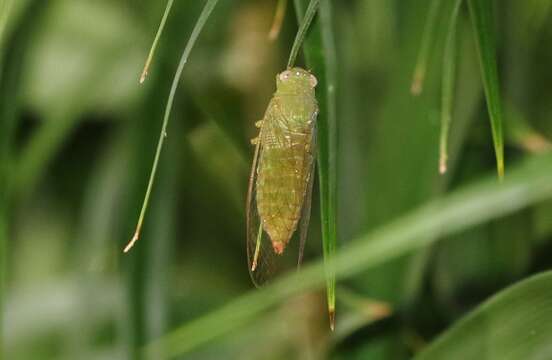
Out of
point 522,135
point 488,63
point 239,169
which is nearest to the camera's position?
point 488,63

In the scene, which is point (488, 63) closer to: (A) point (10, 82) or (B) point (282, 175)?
(B) point (282, 175)

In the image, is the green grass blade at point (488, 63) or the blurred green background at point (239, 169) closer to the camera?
the green grass blade at point (488, 63)

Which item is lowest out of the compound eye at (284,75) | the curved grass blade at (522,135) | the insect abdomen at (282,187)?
the curved grass blade at (522,135)

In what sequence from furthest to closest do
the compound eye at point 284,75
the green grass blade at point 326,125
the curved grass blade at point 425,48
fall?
1. the compound eye at point 284,75
2. the curved grass blade at point 425,48
3. the green grass blade at point 326,125

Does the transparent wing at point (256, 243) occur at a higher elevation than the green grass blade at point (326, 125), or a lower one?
lower

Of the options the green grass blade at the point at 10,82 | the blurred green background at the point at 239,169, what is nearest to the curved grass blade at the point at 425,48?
the blurred green background at the point at 239,169

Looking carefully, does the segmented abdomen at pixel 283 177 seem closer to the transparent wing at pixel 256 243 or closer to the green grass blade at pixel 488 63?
the transparent wing at pixel 256 243

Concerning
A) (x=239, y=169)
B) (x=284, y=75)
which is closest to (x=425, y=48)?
Answer: (x=284, y=75)
